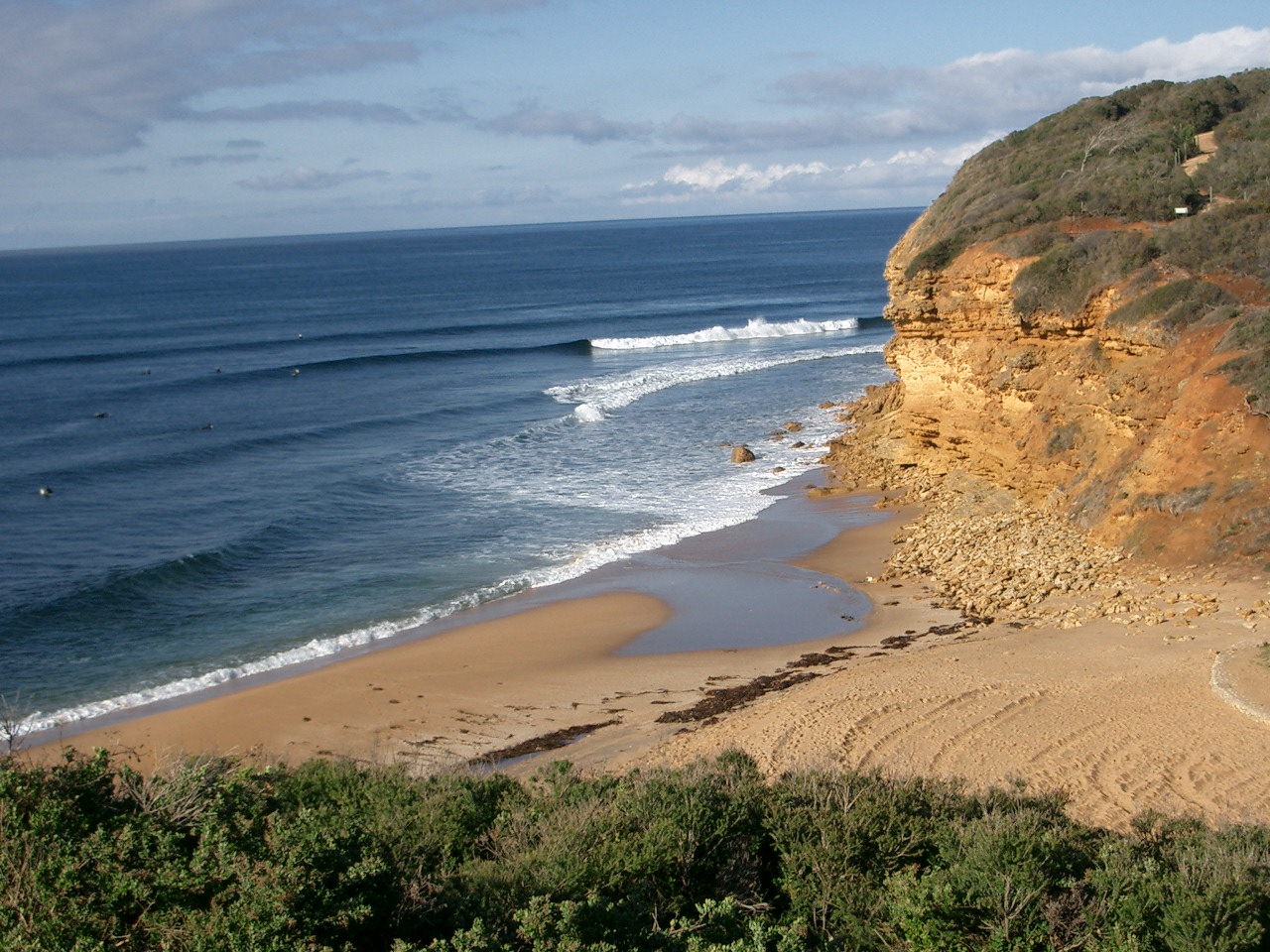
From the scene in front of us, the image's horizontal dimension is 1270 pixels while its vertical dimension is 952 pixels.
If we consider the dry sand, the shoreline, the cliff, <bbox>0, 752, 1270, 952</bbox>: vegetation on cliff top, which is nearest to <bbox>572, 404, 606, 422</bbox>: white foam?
the cliff

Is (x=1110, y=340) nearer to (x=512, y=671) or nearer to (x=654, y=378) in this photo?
(x=512, y=671)

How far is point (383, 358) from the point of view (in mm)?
53812

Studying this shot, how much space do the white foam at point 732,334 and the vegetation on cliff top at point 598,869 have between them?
4986 centimetres

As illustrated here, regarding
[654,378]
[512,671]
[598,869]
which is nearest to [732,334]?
[654,378]

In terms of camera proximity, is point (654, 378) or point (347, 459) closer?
point (347, 459)

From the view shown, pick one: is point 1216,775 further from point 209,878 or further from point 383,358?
point 383,358

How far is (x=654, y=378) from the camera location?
1907 inches

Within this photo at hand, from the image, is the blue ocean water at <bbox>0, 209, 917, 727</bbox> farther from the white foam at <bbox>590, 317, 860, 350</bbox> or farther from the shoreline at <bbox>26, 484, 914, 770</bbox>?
the shoreline at <bbox>26, 484, 914, 770</bbox>

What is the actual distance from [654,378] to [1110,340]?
2865 centimetres

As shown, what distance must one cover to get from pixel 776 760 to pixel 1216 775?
4.81 meters

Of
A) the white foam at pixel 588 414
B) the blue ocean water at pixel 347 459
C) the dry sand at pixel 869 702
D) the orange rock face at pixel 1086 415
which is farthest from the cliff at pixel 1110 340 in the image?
A: the white foam at pixel 588 414

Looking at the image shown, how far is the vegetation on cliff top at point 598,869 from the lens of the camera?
20.8 feet

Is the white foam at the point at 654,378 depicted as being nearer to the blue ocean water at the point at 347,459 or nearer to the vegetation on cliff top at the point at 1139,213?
the blue ocean water at the point at 347,459

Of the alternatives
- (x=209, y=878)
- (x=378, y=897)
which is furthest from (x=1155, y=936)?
(x=209, y=878)
